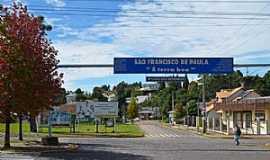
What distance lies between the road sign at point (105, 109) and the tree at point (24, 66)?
133 ft

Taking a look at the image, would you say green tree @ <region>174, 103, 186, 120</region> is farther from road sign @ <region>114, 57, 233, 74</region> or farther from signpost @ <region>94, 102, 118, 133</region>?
road sign @ <region>114, 57, 233, 74</region>

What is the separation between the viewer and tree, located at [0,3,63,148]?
30281mm

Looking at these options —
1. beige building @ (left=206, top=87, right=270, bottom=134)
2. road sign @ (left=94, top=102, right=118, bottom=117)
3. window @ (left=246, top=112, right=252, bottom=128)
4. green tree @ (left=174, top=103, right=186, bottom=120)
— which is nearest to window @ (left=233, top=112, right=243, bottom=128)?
beige building @ (left=206, top=87, right=270, bottom=134)

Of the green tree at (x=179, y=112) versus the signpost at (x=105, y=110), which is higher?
the signpost at (x=105, y=110)

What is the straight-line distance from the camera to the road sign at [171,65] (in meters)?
40.5

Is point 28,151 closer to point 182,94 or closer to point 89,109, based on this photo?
point 89,109

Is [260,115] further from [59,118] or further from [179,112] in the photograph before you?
[179,112]

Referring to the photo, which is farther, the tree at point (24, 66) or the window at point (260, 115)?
the window at point (260, 115)

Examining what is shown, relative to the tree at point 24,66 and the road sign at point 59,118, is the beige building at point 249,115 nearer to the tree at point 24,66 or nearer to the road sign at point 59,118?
the road sign at point 59,118

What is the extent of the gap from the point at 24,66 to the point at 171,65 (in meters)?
13.2

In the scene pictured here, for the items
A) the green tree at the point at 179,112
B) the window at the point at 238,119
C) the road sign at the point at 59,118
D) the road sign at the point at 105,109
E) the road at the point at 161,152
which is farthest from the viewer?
the green tree at the point at 179,112

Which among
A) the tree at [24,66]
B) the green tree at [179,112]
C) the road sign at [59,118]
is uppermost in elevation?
the tree at [24,66]

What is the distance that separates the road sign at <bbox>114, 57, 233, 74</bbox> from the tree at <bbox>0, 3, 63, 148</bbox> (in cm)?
881

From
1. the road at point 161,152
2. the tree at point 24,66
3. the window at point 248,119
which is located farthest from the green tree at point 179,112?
the tree at point 24,66
